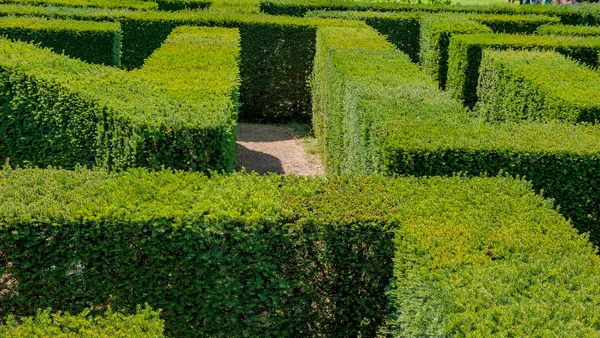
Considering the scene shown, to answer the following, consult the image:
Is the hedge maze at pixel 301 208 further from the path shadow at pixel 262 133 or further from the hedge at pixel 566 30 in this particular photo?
the hedge at pixel 566 30

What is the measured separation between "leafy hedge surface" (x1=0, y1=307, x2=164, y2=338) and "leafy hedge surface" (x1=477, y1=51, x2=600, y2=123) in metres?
7.07

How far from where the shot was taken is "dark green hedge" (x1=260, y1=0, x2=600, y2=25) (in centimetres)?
1909

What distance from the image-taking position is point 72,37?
44.8 ft

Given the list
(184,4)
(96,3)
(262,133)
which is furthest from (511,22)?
(96,3)

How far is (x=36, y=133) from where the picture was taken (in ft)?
30.1

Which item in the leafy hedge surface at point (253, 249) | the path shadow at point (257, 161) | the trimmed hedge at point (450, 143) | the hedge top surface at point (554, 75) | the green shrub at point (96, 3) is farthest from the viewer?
the green shrub at point (96, 3)

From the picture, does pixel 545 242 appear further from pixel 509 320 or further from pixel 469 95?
pixel 469 95

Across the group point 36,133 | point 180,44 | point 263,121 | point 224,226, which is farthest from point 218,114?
point 263,121

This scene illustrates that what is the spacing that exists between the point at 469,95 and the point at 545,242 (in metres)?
9.56

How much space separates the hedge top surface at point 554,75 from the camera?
31.0 ft

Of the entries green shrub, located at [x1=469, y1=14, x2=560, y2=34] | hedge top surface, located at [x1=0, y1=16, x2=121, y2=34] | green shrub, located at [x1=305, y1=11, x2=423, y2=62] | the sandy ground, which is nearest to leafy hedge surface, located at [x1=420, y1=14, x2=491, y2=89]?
green shrub, located at [x1=305, y1=11, x2=423, y2=62]

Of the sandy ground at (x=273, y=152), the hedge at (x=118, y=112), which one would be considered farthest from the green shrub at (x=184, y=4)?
the hedge at (x=118, y=112)

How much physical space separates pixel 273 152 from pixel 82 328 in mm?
9262

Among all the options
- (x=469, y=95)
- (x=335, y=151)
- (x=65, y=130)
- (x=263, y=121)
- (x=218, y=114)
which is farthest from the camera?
(x=263, y=121)
